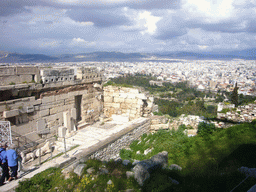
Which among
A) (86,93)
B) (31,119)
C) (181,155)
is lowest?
(181,155)

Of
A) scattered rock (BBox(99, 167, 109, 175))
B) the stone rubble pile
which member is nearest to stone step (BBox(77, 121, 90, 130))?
the stone rubble pile

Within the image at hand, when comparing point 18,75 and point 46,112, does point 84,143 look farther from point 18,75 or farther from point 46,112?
point 18,75

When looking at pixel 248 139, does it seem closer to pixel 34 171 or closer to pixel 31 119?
pixel 34 171

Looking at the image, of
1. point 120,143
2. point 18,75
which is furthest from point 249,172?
point 18,75

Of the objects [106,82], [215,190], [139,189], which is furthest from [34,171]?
[106,82]

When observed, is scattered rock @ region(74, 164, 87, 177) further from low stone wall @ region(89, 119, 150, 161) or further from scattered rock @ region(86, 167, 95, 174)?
low stone wall @ region(89, 119, 150, 161)

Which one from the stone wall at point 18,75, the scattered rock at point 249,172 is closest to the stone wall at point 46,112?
the stone wall at point 18,75
